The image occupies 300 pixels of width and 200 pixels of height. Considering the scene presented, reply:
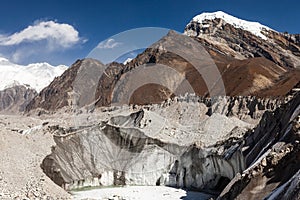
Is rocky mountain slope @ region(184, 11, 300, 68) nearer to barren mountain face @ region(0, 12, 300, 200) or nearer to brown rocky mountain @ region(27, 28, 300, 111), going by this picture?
brown rocky mountain @ region(27, 28, 300, 111)

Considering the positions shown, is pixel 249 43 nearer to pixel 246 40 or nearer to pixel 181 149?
pixel 246 40

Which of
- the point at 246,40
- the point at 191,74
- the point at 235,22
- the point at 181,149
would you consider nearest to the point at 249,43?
the point at 246,40

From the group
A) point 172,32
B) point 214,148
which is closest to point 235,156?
point 214,148

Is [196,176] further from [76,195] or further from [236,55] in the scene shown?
[236,55]

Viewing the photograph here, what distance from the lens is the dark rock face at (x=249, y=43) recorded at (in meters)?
119

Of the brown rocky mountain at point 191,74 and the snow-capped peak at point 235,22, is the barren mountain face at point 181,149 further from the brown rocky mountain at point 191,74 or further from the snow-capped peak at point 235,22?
the snow-capped peak at point 235,22

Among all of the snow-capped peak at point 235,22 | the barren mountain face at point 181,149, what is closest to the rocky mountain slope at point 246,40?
the snow-capped peak at point 235,22

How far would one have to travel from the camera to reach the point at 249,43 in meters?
129

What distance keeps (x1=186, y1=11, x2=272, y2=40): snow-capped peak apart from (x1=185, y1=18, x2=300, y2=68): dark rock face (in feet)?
10.8

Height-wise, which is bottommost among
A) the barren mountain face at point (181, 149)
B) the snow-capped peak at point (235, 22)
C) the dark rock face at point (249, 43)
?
the barren mountain face at point (181, 149)

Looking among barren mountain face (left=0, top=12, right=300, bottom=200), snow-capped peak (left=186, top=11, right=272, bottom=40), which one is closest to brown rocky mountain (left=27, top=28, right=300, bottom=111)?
barren mountain face (left=0, top=12, right=300, bottom=200)

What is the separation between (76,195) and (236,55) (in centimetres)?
10334

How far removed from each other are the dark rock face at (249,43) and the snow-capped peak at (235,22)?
329 centimetres

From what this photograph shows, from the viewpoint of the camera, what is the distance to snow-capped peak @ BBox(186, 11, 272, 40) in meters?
145
